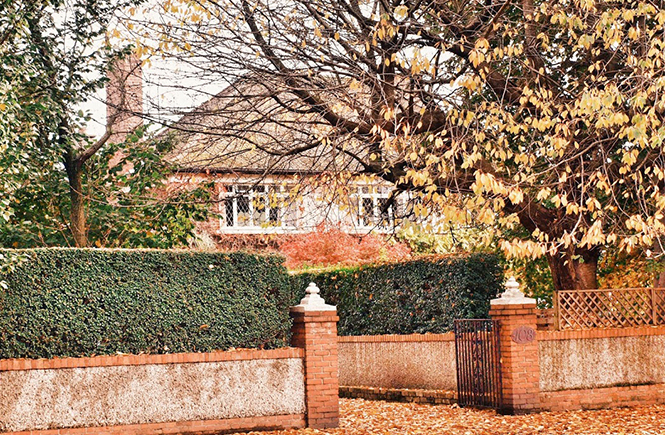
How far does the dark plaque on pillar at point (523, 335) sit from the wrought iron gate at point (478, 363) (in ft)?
1.00

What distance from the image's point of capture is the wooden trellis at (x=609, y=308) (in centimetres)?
1348

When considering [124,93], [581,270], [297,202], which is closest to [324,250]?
[297,202]

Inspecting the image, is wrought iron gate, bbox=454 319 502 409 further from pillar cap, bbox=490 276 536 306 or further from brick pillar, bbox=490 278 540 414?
pillar cap, bbox=490 276 536 306

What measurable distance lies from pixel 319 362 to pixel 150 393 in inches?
90.3

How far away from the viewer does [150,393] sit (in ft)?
35.1

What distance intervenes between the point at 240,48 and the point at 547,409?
7148 millimetres

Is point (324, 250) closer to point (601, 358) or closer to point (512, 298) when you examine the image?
point (601, 358)

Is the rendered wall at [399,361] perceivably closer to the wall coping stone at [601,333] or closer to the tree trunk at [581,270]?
the wall coping stone at [601,333]

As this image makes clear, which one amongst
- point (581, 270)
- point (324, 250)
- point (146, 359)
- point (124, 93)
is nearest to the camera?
point (146, 359)

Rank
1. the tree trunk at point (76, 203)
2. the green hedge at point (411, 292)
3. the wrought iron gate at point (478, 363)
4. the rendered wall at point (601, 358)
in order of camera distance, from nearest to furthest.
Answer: the wrought iron gate at point (478, 363)
the rendered wall at point (601, 358)
the green hedge at point (411, 292)
the tree trunk at point (76, 203)

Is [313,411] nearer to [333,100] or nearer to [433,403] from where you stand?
[433,403]

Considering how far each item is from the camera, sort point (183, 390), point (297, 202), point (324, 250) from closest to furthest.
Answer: point (183, 390), point (297, 202), point (324, 250)

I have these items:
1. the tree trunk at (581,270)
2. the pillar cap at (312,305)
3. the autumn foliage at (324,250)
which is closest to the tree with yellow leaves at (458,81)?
the tree trunk at (581,270)

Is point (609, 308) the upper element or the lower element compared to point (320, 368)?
upper
